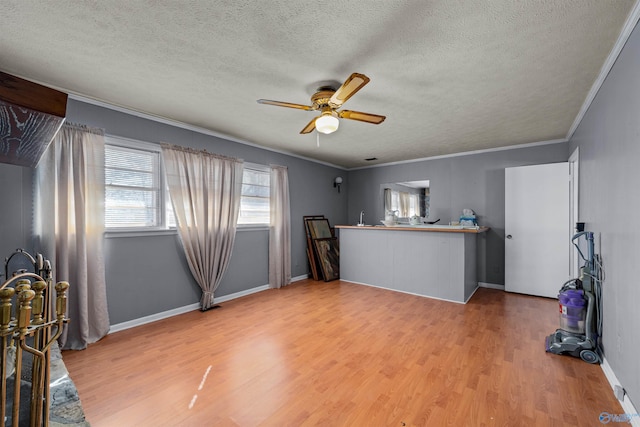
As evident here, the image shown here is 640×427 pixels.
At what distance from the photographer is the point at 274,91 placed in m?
2.63

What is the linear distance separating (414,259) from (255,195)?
2.78 m

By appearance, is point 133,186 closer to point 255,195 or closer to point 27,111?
point 255,195

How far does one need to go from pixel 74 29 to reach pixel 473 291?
5.50 m

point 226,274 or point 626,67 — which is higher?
point 626,67

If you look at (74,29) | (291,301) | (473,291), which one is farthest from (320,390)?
(473,291)

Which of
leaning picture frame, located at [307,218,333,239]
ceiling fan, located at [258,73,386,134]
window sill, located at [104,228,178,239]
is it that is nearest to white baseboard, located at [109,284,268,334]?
window sill, located at [104,228,178,239]

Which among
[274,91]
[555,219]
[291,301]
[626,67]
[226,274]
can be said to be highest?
[274,91]

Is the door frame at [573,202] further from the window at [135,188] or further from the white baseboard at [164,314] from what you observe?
the window at [135,188]

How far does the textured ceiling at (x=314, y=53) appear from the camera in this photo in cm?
163

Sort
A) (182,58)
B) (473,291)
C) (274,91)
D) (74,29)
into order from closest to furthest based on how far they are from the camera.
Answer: (74,29), (182,58), (274,91), (473,291)

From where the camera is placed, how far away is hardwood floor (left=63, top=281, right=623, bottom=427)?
5.78ft

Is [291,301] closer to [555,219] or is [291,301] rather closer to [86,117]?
[86,117]

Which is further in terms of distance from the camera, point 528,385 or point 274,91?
point 274,91

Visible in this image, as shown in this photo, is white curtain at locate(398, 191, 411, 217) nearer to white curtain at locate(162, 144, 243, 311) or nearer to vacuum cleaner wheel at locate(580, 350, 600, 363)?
white curtain at locate(162, 144, 243, 311)
